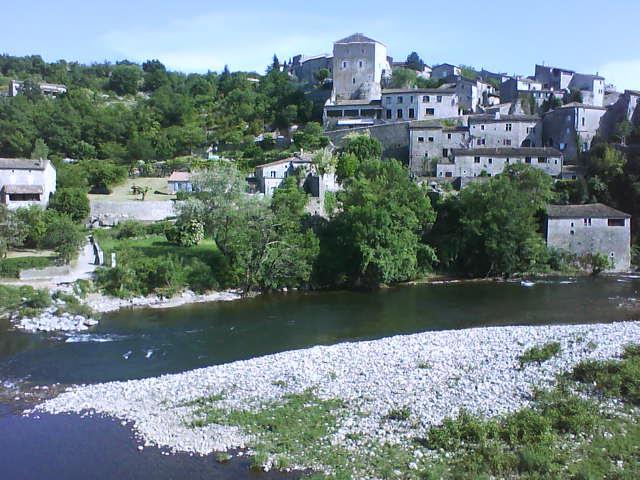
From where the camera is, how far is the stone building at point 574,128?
1806 inches

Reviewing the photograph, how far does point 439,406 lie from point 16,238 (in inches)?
1021

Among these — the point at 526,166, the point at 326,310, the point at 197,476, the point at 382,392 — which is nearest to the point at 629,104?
the point at 526,166

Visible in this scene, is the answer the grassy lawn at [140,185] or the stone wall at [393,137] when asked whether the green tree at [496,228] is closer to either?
the stone wall at [393,137]

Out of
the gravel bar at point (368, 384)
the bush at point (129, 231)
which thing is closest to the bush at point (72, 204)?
the bush at point (129, 231)

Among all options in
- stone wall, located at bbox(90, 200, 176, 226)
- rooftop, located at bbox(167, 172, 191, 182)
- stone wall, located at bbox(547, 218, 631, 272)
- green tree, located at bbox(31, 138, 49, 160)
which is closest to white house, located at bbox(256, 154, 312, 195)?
rooftop, located at bbox(167, 172, 191, 182)

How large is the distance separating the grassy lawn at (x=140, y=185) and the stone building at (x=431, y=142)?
58.8 ft

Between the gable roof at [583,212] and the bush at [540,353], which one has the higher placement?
the gable roof at [583,212]

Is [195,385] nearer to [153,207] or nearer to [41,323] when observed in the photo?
[41,323]

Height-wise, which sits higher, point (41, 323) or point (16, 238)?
point (16, 238)

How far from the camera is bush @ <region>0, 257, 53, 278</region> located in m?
28.2

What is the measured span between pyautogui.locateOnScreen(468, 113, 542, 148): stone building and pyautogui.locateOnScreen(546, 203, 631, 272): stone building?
1245 cm

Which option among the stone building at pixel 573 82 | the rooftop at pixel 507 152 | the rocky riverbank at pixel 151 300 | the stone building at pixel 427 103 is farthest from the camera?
the stone building at pixel 573 82

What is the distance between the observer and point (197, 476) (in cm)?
1219

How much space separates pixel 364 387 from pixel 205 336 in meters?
8.54
